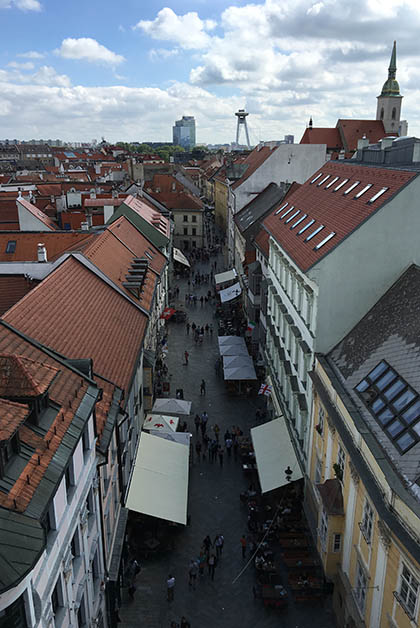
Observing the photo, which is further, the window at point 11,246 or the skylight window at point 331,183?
the window at point 11,246

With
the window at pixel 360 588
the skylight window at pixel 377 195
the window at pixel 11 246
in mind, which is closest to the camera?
the window at pixel 360 588

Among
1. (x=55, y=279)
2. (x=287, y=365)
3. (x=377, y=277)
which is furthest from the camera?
→ (x=287, y=365)

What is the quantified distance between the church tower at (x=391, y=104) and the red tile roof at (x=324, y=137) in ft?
46.0

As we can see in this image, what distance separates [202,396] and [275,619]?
67.8 ft

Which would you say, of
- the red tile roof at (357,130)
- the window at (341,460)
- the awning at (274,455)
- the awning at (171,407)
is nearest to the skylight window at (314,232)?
the awning at (274,455)

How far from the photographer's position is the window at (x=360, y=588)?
18172mm

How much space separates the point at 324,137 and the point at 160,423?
4046 inches

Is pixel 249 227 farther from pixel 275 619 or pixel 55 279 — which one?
pixel 275 619

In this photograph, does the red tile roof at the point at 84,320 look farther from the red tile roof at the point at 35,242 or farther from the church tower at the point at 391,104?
the church tower at the point at 391,104

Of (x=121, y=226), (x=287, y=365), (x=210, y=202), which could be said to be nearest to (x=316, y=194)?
(x=287, y=365)

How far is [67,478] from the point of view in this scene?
49.3ft

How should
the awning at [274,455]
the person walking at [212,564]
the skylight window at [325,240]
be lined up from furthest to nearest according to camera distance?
the awning at [274,455] < the skylight window at [325,240] < the person walking at [212,564]

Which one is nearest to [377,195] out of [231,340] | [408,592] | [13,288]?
[408,592]

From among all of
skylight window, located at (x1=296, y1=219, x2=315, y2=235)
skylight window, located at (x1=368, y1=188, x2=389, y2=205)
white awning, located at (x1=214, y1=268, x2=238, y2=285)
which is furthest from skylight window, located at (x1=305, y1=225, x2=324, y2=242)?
white awning, located at (x1=214, y1=268, x2=238, y2=285)
